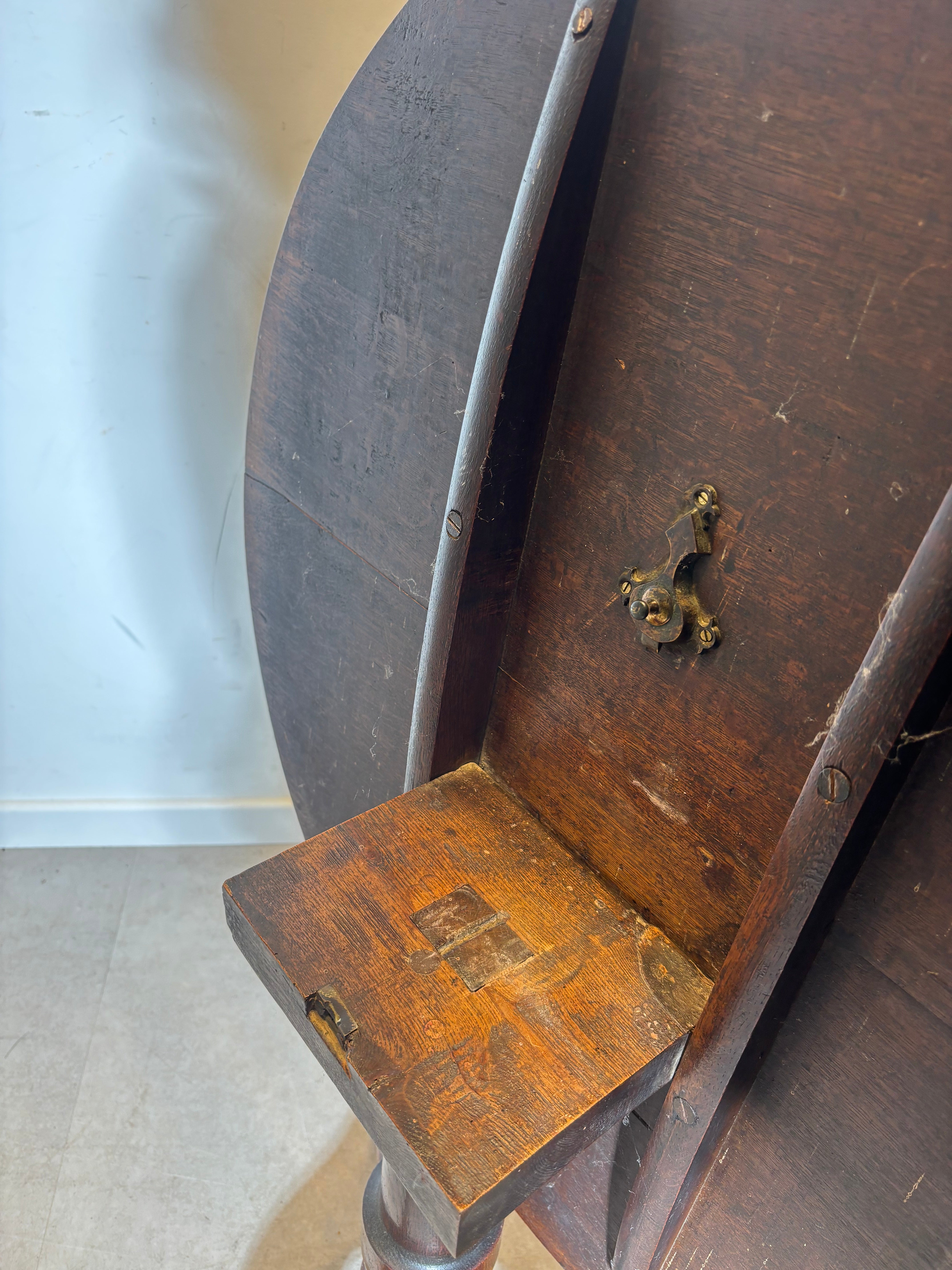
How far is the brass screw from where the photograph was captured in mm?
597

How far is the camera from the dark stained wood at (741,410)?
507mm

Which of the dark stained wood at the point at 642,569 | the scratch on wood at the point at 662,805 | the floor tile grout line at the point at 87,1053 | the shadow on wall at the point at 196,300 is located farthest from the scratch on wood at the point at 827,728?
the floor tile grout line at the point at 87,1053

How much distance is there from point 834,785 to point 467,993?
0.99ft

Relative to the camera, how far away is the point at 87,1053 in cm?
171

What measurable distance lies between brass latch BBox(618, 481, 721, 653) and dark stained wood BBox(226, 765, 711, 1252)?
239 mm

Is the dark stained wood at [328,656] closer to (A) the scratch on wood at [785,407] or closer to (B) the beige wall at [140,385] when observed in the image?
(A) the scratch on wood at [785,407]

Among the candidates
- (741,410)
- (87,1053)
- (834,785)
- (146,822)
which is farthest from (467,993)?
(146,822)

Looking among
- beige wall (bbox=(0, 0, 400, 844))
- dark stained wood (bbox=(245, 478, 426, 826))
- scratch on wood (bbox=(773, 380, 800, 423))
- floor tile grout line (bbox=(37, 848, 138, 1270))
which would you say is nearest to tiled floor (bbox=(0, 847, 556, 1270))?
floor tile grout line (bbox=(37, 848, 138, 1270))

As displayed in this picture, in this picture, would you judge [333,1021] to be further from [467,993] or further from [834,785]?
[834,785]

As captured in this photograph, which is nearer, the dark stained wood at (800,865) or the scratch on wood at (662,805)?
the dark stained wood at (800,865)

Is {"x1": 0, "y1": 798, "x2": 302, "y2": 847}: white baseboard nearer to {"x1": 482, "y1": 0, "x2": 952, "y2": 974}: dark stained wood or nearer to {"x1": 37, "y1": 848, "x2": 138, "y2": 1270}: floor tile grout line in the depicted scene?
{"x1": 37, "y1": 848, "x2": 138, "y2": 1270}: floor tile grout line

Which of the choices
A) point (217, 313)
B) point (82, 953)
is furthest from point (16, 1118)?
point (217, 313)

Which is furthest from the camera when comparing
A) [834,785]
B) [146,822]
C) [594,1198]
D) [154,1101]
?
[146,822]

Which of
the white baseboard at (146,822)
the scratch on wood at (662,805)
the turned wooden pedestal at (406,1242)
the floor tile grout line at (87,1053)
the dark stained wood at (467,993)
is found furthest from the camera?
the white baseboard at (146,822)
